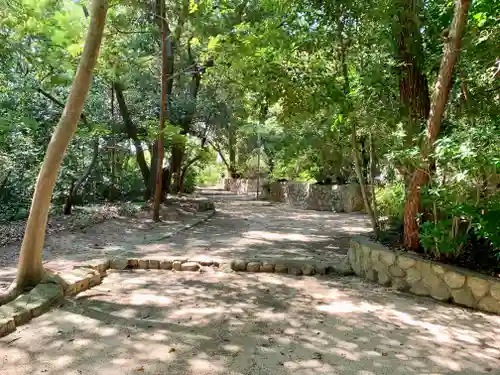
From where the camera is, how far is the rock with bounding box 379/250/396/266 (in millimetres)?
4465

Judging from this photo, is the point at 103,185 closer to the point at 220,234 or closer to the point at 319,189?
the point at 220,234

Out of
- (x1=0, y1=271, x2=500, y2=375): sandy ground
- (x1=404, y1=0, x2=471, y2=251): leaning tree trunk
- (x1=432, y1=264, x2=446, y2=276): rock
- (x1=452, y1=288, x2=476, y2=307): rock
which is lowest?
(x1=0, y1=271, x2=500, y2=375): sandy ground

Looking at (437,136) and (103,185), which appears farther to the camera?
(103,185)

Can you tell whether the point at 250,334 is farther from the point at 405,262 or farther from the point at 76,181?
the point at 76,181

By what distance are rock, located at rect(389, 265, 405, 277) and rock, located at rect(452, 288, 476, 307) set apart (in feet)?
1.85

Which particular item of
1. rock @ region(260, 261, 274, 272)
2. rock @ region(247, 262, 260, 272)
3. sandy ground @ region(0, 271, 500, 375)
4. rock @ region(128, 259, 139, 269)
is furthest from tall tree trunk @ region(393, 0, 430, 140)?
rock @ region(128, 259, 139, 269)

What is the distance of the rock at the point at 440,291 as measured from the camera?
3959mm

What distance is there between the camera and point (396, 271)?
4434 mm

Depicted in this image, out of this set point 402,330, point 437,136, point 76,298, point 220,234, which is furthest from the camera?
point 220,234

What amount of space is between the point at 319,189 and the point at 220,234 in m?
6.84

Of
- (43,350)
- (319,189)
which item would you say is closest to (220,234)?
(43,350)

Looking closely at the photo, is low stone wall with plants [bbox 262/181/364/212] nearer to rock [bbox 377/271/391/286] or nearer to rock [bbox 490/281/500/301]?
rock [bbox 377/271/391/286]

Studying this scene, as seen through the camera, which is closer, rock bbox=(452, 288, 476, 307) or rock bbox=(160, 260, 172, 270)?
rock bbox=(452, 288, 476, 307)

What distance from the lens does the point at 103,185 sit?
11086 mm
